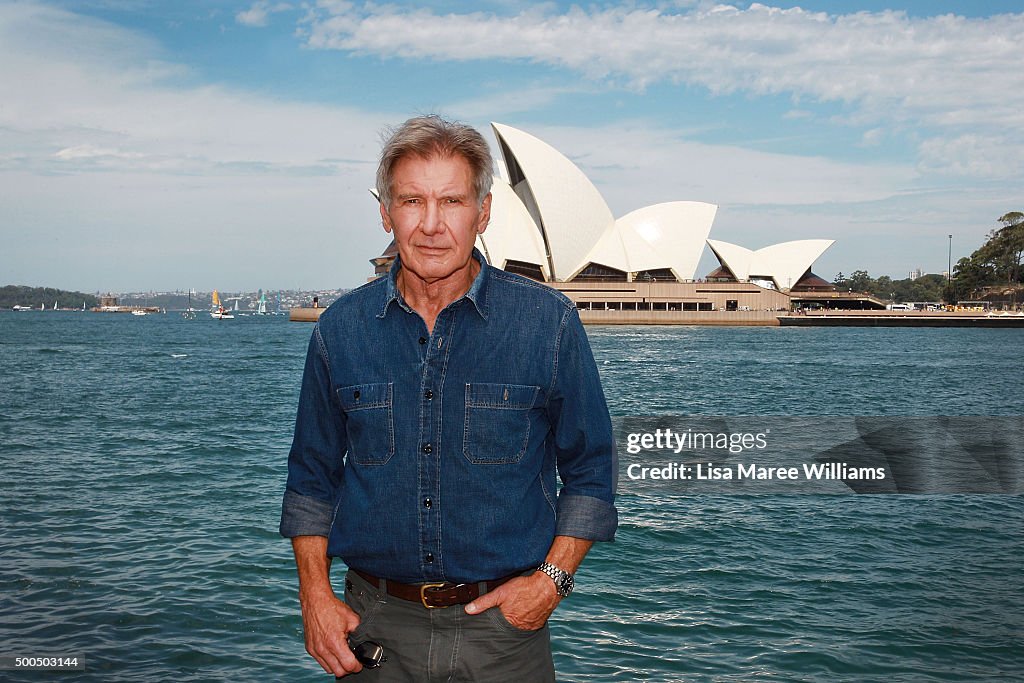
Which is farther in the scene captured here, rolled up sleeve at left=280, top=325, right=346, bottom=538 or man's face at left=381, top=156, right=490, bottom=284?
rolled up sleeve at left=280, top=325, right=346, bottom=538

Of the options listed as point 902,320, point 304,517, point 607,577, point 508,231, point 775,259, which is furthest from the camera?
point 775,259

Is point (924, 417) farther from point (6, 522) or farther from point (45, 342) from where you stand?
point (45, 342)

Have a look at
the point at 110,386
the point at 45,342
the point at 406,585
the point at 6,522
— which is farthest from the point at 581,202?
the point at 406,585

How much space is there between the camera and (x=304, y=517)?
1704 mm

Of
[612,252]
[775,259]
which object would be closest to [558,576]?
[612,252]

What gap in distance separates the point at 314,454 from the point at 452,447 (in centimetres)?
31

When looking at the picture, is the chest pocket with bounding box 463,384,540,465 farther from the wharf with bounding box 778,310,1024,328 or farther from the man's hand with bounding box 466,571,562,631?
the wharf with bounding box 778,310,1024,328

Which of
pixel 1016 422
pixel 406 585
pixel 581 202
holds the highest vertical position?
pixel 581 202

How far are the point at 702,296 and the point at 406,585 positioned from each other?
199 feet

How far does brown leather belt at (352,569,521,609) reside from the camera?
1591 mm

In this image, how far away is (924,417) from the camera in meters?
16.6

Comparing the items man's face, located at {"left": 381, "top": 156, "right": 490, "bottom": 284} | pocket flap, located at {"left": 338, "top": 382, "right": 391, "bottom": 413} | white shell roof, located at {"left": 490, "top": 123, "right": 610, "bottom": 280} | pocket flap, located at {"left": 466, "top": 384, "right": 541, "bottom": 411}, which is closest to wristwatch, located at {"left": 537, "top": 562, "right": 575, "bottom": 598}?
pocket flap, located at {"left": 466, "top": 384, "right": 541, "bottom": 411}

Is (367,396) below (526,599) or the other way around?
the other way around

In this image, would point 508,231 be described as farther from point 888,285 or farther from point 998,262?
point 888,285
